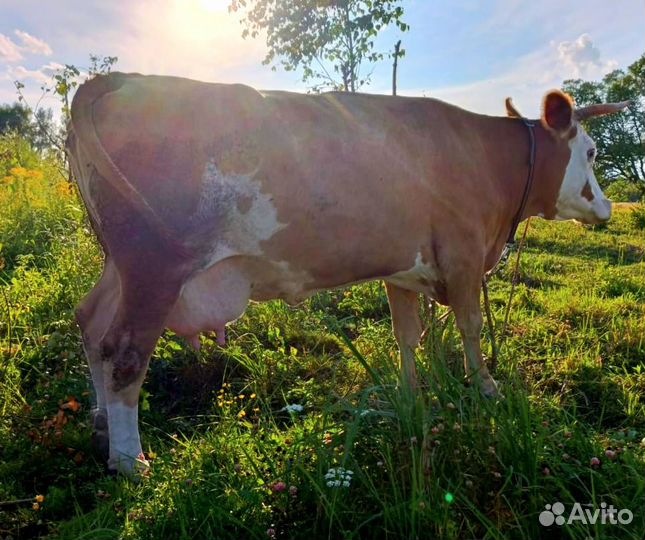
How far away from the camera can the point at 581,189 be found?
12.8ft

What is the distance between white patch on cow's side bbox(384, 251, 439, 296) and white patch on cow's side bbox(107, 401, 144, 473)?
61.7 inches

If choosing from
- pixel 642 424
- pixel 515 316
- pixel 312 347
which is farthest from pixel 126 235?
pixel 515 316

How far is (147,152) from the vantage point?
100 inches

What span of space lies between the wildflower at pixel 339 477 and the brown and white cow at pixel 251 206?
607 mm

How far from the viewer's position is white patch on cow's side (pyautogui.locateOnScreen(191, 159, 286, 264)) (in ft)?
8.57

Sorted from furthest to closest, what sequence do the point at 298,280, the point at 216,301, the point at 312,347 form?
the point at 312,347 → the point at 298,280 → the point at 216,301

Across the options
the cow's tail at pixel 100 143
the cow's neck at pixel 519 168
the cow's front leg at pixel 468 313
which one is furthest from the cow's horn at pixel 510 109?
the cow's tail at pixel 100 143

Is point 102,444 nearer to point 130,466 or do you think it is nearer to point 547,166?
point 130,466

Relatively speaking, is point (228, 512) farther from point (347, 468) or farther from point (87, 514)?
point (87, 514)

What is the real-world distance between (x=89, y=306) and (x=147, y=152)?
112 cm

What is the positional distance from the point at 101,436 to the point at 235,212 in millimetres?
1372

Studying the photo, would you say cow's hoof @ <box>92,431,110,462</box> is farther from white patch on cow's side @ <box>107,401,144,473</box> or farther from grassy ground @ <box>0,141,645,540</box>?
white patch on cow's side @ <box>107,401,144,473</box>

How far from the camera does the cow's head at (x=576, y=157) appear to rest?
369 cm

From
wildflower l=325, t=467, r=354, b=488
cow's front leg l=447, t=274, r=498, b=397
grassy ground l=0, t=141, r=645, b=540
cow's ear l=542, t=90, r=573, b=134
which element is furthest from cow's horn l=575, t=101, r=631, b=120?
wildflower l=325, t=467, r=354, b=488
